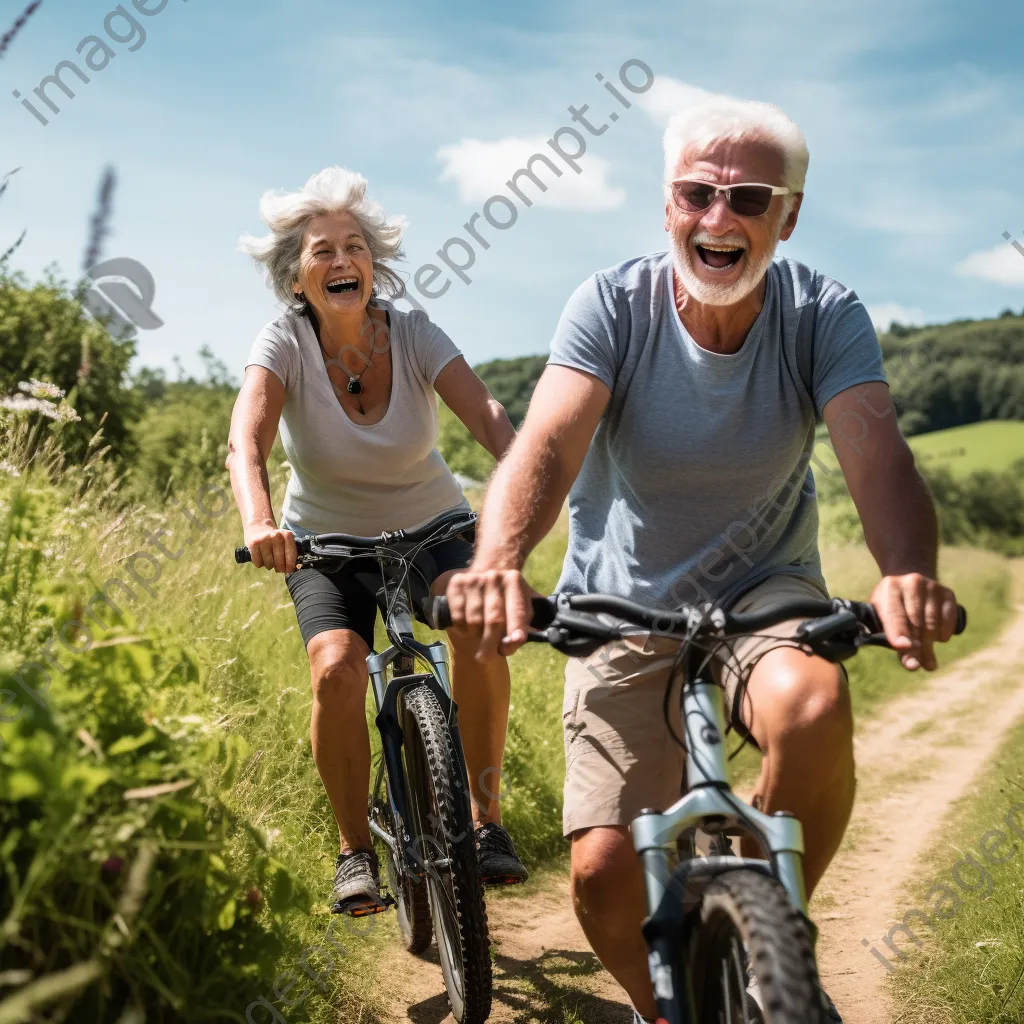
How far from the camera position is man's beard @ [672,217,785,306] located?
2.86 m

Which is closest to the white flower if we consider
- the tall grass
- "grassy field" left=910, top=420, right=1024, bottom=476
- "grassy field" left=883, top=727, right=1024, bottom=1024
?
the tall grass

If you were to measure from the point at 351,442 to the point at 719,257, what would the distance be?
5.15 ft

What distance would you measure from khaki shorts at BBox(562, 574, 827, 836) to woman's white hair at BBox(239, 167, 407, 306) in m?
2.10

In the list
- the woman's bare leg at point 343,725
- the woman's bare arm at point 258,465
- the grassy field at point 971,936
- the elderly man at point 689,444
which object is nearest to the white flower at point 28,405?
the woman's bare arm at point 258,465

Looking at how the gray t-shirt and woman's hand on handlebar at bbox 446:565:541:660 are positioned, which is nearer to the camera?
woman's hand on handlebar at bbox 446:565:541:660

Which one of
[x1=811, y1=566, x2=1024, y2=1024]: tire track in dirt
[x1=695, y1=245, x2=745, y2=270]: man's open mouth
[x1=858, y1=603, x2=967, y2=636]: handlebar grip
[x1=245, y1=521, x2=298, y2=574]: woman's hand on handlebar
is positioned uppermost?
[x1=695, y1=245, x2=745, y2=270]: man's open mouth

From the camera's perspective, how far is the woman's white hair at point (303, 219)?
420cm

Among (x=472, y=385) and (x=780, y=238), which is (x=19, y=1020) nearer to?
(x=780, y=238)

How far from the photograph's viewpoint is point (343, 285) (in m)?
4.17

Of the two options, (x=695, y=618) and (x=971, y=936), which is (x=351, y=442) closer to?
(x=695, y=618)

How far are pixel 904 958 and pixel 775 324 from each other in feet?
7.97

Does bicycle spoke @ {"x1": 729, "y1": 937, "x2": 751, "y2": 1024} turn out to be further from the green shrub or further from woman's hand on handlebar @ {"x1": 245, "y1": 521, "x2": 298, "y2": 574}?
woman's hand on handlebar @ {"x1": 245, "y1": 521, "x2": 298, "y2": 574}

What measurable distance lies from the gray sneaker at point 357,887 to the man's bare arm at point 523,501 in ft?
5.26

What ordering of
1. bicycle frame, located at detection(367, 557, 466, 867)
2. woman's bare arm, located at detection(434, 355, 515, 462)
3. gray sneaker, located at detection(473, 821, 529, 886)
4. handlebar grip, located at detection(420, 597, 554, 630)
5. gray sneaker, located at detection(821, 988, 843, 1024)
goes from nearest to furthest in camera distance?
gray sneaker, located at detection(821, 988, 843, 1024) < handlebar grip, located at detection(420, 597, 554, 630) < bicycle frame, located at detection(367, 557, 466, 867) < gray sneaker, located at detection(473, 821, 529, 886) < woman's bare arm, located at detection(434, 355, 515, 462)
